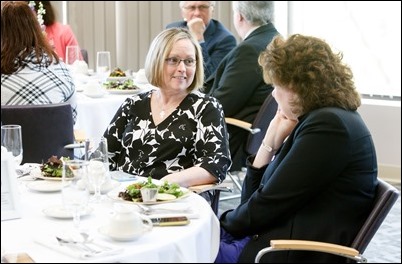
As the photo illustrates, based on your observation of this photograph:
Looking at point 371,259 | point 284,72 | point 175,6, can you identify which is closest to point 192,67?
point 284,72

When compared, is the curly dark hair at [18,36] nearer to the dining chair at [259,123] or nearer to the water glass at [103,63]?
the dining chair at [259,123]

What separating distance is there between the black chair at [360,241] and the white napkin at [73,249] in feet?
2.06

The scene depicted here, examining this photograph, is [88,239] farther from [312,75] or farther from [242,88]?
[242,88]

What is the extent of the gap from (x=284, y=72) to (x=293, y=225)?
1.82ft

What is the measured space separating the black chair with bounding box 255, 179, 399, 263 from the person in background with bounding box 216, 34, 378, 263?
7cm

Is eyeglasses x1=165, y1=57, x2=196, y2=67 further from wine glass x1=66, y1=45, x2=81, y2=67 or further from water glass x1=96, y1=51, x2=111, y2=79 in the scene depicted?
wine glass x1=66, y1=45, x2=81, y2=67

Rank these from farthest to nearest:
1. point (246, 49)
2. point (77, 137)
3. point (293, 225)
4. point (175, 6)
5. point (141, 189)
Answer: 1. point (175, 6)
2. point (246, 49)
3. point (77, 137)
4. point (293, 225)
5. point (141, 189)

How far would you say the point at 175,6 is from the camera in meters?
7.14

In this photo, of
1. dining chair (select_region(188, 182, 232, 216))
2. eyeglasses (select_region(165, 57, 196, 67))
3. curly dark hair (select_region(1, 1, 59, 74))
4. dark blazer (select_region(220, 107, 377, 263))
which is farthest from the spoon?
curly dark hair (select_region(1, 1, 59, 74))

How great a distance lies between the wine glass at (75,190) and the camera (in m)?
2.14

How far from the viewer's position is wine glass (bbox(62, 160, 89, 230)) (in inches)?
84.1

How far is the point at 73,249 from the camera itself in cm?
203

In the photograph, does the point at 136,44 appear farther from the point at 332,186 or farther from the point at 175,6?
the point at 332,186

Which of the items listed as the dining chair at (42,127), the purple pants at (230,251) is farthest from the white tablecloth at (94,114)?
the purple pants at (230,251)
